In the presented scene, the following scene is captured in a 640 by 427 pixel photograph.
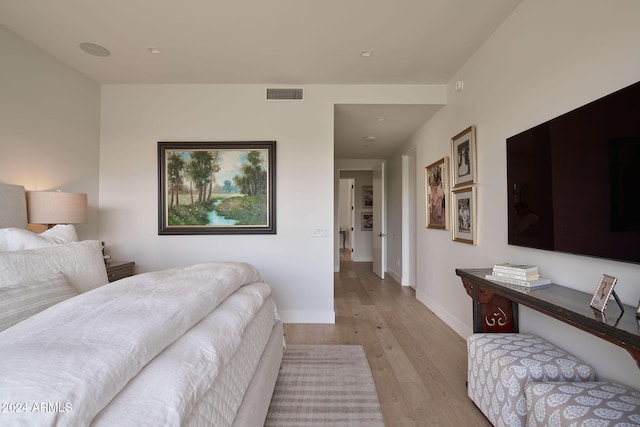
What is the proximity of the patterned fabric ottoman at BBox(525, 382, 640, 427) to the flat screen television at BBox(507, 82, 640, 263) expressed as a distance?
585 mm

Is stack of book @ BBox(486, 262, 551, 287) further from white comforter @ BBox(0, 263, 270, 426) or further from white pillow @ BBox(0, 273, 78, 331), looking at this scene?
white pillow @ BBox(0, 273, 78, 331)

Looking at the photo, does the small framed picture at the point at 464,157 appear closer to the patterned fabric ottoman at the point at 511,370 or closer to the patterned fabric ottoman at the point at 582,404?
the patterned fabric ottoman at the point at 511,370

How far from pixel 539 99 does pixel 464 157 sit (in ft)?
3.26

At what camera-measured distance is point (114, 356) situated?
736mm

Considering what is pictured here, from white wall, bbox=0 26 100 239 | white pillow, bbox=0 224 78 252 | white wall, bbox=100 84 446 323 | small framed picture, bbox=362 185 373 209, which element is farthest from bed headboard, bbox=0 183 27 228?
small framed picture, bbox=362 185 373 209

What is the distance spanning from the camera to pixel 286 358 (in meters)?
2.59

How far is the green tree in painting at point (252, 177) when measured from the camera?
3469mm

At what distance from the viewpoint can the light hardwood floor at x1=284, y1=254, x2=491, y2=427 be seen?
188cm

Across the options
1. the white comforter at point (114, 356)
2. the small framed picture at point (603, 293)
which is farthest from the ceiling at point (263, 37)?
the white comforter at point (114, 356)

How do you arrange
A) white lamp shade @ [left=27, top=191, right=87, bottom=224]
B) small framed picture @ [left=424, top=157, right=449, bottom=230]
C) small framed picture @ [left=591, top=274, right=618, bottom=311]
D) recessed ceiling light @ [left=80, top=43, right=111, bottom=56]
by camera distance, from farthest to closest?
small framed picture @ [left=424, top=157, right=449, bottom=230], recessed ceiling light @ [left=80, top=43, right=111, bottom=56], white lamp shade @ [left=27, top=191, right=87, bottom=224], small framed picture @ [left=591, top=274, right=618, bottom=311]

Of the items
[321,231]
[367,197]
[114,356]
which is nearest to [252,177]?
[321,231]

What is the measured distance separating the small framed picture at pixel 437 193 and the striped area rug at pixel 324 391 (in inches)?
70.8

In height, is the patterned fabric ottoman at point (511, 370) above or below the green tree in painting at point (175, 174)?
below

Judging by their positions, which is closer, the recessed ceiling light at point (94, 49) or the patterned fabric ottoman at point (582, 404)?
the patterned fabric ottoman at point (582, 404)
